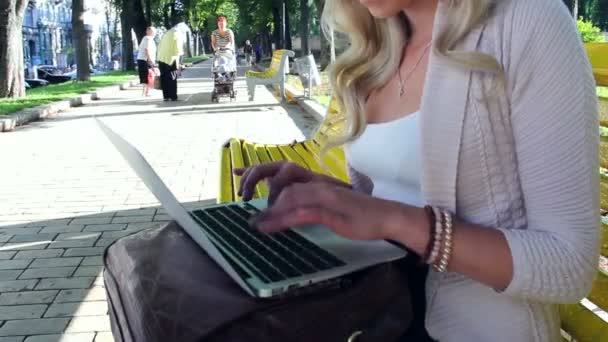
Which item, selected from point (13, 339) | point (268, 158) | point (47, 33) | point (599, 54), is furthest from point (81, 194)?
point (47, 33)

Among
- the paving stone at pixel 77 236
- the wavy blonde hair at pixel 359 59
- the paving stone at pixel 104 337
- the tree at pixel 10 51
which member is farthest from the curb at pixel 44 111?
the wavy blonde hair at pixel 359 59

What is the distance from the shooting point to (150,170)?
3.66 feet

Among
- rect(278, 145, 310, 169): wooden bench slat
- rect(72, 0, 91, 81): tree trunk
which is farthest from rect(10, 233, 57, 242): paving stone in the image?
rect(72, 0, 91, 81): tree trunk

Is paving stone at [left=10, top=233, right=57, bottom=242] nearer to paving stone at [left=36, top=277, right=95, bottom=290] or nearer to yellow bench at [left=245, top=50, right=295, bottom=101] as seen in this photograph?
paving stone at [left=36, top=277, right=95, bottom=290]

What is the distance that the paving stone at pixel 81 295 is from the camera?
A: 358 cm

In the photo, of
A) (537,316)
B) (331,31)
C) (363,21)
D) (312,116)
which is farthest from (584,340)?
(312,116)

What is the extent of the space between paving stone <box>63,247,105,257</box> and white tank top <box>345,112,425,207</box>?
10.5ft

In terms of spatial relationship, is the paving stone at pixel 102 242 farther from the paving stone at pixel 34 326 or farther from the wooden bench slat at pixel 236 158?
the wooden bench slat at pixel 236 158

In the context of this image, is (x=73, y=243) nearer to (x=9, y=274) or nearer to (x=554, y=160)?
(x=9, y=274)

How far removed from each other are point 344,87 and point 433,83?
54 cm

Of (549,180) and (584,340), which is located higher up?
(549,180)

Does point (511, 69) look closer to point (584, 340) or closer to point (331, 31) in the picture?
point (584, 340)

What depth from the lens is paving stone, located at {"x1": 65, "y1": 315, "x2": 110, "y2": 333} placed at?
3.21m

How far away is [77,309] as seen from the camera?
3.45m
